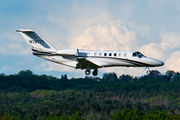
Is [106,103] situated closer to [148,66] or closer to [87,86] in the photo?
[87,86]

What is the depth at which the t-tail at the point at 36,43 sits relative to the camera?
55.7m

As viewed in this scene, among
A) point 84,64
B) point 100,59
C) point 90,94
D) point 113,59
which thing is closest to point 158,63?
point 113,59

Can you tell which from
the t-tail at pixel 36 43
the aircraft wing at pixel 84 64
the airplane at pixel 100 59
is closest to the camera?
the aircraft wing at pixel 84 64

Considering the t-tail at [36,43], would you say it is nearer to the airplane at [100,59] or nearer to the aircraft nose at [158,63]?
the airplane at [100,59]

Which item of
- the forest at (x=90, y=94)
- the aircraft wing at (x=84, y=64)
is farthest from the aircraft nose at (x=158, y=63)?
the forest at (x=90, y=94)

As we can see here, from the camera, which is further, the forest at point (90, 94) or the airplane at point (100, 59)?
the forest at point (90, 94)

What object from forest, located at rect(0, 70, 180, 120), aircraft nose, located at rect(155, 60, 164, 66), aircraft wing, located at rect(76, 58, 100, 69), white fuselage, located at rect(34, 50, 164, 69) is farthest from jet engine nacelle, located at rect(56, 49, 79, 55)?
forest, located at rect(0, 70, 180, 120)

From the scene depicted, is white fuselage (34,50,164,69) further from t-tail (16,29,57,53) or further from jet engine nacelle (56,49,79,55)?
t-tail (16,29,57,53)

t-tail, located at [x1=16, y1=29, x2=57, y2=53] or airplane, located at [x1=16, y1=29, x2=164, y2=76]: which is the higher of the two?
t-tail, located at [x1=16, y1=29, x2=57, y2=53]

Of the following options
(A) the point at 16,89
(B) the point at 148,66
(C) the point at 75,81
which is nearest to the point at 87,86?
(C) the point at 75,81

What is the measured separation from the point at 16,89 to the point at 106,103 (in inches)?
2235

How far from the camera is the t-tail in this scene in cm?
5571

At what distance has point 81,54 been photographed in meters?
52.9

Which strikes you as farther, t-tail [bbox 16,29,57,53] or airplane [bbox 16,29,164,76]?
t-tail [bbox 16,29,57,53]
